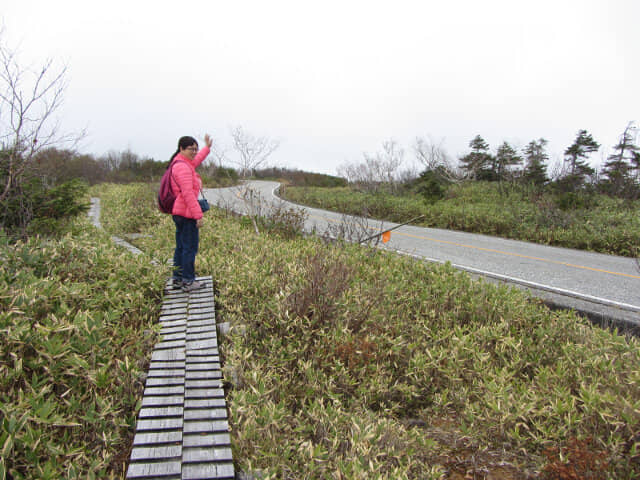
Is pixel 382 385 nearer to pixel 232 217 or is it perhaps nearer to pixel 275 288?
pixel 275 288

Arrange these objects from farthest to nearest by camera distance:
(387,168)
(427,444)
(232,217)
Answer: (387,168), (232,217), (427,444)

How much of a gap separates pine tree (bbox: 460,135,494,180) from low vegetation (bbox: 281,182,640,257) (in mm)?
5447

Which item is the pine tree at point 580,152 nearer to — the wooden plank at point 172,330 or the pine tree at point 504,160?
the pine tree at point 504,160

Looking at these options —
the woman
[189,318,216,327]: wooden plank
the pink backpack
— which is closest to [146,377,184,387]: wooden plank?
[189,318,216,327]: wooden plank

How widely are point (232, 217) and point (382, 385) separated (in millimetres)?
7881

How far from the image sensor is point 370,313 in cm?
431

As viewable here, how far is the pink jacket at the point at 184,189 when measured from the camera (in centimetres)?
434

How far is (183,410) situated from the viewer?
267cm

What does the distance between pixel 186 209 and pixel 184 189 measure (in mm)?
249

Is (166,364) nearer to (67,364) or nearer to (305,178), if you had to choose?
(67,364)

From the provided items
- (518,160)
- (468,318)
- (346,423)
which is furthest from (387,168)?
(346,423)

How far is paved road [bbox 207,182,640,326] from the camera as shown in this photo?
5477 millimetres

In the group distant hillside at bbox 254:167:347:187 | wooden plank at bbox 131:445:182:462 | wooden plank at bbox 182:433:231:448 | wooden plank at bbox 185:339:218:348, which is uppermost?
distant hillside at bbox 254:167:347:187

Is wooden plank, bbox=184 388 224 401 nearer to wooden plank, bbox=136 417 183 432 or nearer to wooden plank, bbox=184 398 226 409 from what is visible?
wooden plank, bbox=184 398 226 409
